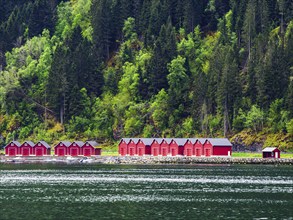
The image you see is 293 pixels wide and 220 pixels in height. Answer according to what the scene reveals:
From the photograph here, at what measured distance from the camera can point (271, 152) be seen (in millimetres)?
148000

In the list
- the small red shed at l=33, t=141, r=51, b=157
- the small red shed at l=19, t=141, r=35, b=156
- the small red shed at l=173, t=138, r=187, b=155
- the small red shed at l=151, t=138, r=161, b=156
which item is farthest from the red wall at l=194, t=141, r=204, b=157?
the small red shed at l=19, t=141, r=35, b=156

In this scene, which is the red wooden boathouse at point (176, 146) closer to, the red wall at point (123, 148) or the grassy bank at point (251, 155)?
the red wall at point (123, 148)

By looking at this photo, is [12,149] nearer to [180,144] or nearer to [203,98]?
[180,144]

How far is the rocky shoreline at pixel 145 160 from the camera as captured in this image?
145875 mm

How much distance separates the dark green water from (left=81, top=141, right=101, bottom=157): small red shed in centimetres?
5068

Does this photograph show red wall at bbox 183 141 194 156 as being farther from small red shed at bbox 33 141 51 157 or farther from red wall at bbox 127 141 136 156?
small red shed at bbox 33 141 51 157

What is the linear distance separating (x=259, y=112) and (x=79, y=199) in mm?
92757

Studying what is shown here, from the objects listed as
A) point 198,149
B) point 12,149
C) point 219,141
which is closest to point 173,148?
point 198,149

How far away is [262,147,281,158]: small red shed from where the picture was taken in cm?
14790

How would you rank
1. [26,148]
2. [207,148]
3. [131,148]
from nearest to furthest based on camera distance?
[207,148]
[131,148]
[26,148]

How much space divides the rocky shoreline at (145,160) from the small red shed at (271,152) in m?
3.26

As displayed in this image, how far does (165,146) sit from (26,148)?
113ft

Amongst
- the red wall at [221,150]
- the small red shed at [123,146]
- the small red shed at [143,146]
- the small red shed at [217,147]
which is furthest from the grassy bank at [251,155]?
the small red shed at [123,146]

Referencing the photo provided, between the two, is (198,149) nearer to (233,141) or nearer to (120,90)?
(233,141)
